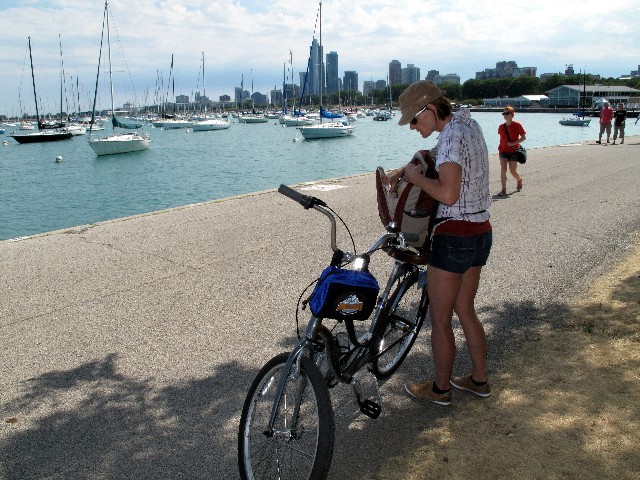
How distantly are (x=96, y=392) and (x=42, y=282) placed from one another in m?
2.75

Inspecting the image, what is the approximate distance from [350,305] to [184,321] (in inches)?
108

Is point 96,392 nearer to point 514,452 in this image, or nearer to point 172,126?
point 514,452

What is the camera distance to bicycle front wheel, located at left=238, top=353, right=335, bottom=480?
8.93 feet

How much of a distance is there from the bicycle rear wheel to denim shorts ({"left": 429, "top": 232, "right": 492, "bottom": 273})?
449 millimetres

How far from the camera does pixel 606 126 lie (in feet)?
81.4

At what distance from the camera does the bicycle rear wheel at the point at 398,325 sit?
372 centimetres

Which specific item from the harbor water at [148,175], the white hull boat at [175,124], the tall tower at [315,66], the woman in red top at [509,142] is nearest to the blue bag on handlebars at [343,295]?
the woman in red top at [509,142]

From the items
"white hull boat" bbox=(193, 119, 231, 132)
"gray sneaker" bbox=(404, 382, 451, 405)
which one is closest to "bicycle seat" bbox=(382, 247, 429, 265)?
"gray sneaker" bbox=(404, 382, 451, 405)

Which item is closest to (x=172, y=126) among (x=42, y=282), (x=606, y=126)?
(x=606, y=126)

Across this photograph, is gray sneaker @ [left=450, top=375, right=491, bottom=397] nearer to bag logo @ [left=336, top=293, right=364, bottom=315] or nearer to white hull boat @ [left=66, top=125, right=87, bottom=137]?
bag logo @ [left=336, top=293, right=364, bottom=315]

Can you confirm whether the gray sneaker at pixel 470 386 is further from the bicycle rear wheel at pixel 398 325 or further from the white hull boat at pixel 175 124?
the white hull boat at pixel 175 124

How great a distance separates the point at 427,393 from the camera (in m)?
3.83

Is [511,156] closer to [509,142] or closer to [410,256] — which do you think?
[509,142]

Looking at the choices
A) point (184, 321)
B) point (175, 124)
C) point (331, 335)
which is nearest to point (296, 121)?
point (175, 124)
